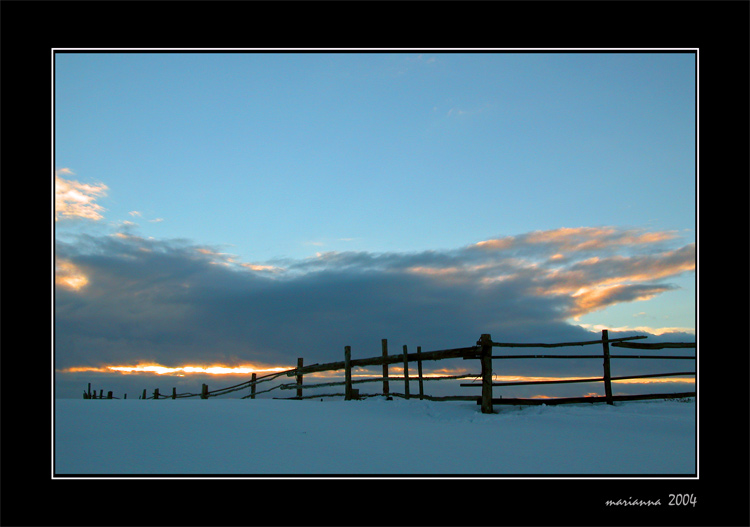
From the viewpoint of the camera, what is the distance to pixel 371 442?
21.7ft

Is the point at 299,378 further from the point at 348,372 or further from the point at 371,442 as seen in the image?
the point at 371,442

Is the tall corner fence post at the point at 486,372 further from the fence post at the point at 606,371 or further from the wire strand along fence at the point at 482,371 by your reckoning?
the fence post at the point at 606,371

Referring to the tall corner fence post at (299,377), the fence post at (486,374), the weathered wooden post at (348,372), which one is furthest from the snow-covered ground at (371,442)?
the tall corner fence post at (299,377)

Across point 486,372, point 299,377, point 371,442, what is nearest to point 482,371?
point 486,372

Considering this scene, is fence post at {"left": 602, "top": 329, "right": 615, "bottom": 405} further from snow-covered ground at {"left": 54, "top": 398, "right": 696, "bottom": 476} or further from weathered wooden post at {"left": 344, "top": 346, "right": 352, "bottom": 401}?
weathered wooden post at {"left": 344, "top": 346, "right": 352, "bottom": 401}

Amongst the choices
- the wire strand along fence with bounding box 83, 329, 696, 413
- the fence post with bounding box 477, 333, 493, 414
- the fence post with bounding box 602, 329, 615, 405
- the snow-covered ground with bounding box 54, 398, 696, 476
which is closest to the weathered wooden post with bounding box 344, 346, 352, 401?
the wire strand along fence with bounding box 83, 329, 696, 413

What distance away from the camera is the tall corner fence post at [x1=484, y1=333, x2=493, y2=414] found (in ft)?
32.2

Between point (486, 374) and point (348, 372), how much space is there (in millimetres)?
5830
